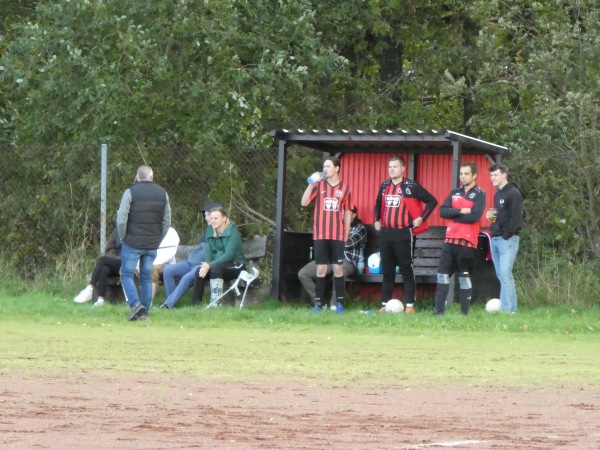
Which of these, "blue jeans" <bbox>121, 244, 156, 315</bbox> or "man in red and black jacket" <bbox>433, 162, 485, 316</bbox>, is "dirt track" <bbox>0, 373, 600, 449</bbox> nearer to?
"blue jeans" <bbox>121, 244, 156, 315</bbox>

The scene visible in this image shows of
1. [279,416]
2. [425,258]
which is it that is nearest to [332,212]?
[425,258]

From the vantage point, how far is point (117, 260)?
18078 mm

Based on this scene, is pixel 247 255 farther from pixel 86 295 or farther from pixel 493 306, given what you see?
pixel 493 306

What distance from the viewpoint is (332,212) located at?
17.5 meters

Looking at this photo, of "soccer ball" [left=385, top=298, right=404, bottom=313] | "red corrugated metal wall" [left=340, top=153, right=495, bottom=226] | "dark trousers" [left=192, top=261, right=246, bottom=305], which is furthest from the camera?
"red corrugated metal wall" [left=340, top=153, right=495, bottom=226]

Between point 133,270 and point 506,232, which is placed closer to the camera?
point 133,270

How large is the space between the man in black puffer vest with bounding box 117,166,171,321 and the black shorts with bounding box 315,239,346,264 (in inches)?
90.8

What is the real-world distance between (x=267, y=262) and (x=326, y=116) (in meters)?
5.67

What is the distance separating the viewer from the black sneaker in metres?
15.9

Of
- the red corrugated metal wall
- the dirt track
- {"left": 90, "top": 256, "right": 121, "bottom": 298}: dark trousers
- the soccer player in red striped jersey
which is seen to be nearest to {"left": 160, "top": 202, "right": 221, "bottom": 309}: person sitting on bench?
{"left": 90, "top": 256, "right": 121, "bottom": 298}: dark trousers

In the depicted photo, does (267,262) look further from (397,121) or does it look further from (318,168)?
(397,121)

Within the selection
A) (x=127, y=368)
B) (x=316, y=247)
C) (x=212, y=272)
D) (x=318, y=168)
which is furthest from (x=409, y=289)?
(x=127, y=368)

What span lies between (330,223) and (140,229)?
2.63 metres

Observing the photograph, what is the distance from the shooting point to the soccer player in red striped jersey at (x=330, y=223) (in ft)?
57.4
